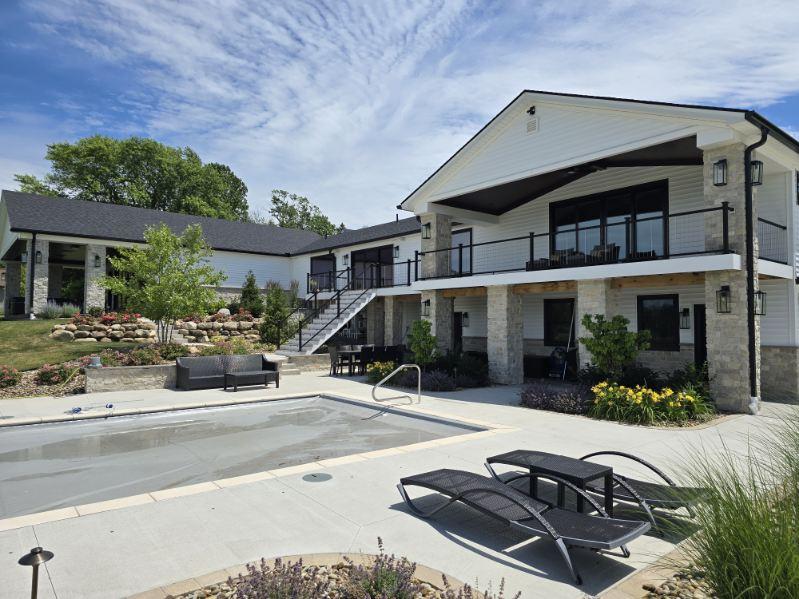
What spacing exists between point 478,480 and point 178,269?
1418cm

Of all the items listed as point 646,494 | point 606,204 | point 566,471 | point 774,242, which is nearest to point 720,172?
point 774,242

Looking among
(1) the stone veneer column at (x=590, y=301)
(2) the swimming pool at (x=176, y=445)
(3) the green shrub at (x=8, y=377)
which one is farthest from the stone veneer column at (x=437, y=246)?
(3) the green shrub at (x=8, y=377)

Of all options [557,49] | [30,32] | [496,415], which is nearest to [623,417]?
[496,415]

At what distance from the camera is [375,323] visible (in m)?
23.4

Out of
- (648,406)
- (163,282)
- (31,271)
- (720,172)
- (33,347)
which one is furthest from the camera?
(31,271)

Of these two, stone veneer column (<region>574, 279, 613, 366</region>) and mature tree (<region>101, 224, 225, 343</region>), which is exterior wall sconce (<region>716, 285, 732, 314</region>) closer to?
stone veneer column (<region>574, 279, 613, 366</region>)

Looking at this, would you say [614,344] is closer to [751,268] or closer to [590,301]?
[590,301]

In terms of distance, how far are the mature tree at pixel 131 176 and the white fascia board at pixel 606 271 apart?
37.3 metres

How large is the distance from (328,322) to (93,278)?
1221cm

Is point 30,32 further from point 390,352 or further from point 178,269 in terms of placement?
point 390,352

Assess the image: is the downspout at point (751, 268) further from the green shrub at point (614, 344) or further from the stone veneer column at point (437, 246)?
the stone veneer column at point (437, 246)

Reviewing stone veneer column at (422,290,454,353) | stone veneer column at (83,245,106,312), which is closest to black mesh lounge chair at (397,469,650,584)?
stone veneer column at (422,290,454,353)

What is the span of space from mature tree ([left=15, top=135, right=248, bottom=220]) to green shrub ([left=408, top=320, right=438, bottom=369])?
1445 inches

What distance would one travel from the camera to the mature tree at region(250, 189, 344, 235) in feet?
203
